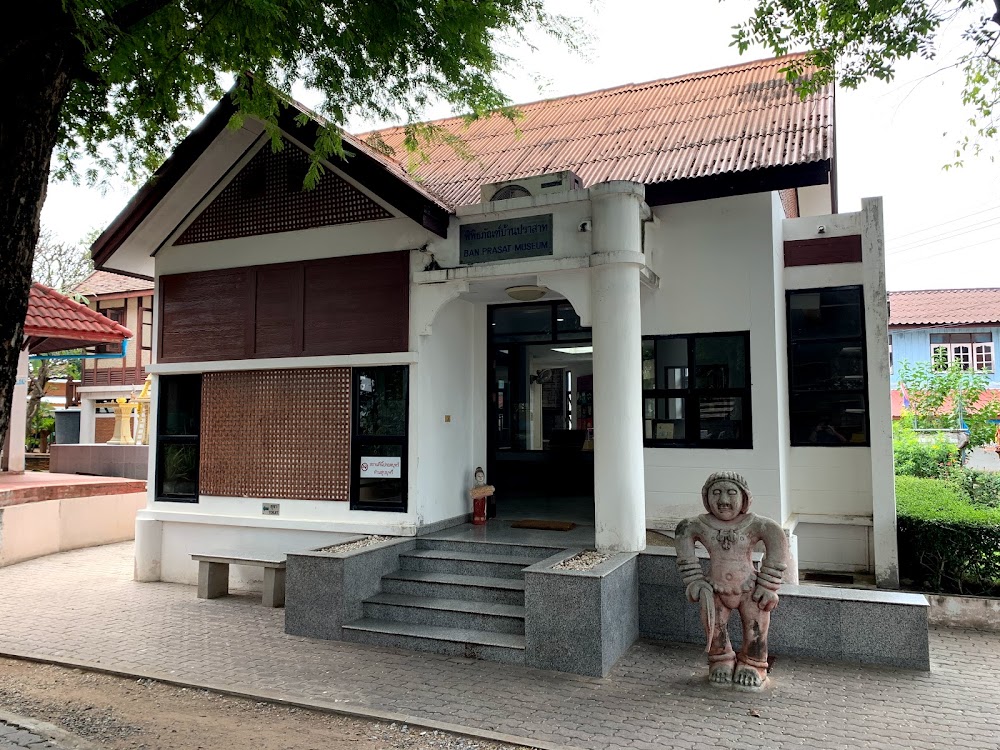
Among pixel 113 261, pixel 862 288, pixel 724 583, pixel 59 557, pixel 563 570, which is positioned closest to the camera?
pixel 724 583

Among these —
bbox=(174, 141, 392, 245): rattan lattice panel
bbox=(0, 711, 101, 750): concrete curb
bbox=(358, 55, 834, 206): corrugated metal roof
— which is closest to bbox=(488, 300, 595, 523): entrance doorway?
bbox=(358, 55, 834, 206): corrugated metal roof

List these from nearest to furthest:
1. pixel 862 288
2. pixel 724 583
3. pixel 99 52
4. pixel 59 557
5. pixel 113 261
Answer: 1. pixel 99 52
2. pixel 724 583
3. pixel 862 288
4. pixel 113 261
5. pixel 59 557

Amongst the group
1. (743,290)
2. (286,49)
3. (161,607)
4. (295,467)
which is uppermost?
(286,49)

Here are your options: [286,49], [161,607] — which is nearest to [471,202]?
[286,49]

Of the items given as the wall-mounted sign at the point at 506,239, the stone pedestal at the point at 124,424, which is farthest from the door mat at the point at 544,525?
the stone pedestal at the point at 124,424

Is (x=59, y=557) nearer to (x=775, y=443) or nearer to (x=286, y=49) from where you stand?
(x=286, y=49)

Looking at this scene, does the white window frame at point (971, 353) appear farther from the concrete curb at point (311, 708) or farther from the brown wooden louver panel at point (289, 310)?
the concrete curb at point (311, 708)

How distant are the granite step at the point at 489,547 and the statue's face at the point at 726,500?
2.02 m

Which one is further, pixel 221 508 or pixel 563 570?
pixel 221 508

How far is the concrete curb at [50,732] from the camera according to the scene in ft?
15.1

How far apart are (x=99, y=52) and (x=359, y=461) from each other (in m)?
4.98

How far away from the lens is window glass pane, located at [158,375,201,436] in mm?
9742

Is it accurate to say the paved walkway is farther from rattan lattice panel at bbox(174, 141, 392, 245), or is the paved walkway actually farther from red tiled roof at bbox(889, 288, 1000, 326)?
red tiled roof at bbox(889, 288, 1000, 326)

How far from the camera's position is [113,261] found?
1015cm
